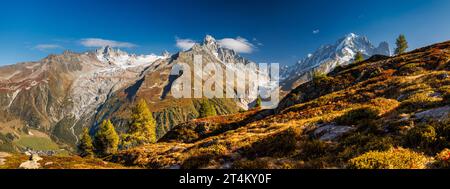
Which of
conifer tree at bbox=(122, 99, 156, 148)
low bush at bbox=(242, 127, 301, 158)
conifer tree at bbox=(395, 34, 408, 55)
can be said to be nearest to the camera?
low bush at bbox=(242, 127, 301, 158)

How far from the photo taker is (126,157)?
1357 inches

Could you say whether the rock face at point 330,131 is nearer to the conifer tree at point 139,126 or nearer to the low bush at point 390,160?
the low bush at point 390,160

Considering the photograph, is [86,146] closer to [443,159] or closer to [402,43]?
[443,159]

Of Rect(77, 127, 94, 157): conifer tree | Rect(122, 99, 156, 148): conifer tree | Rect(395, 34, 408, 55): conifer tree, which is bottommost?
Rect(77, 127, 94, 157): conifer tree

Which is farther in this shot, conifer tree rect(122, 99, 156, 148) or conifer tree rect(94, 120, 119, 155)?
conifer tree rect(94, 120, 119, 155)

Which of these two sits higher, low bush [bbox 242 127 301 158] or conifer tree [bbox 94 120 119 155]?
low bush [bbox 242 127 301 158]

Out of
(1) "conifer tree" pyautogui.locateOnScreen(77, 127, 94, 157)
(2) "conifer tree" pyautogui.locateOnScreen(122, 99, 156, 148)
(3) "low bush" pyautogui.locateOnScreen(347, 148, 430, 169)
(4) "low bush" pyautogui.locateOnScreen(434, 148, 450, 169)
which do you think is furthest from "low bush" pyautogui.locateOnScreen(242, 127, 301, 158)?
(1) "conifer tree" pyautogui.locateOnScreen(77, 127, 94, 157)

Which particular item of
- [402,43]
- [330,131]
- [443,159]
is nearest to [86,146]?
[330,131]

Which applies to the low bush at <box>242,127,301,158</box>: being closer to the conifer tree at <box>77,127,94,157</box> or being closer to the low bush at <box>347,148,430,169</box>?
the low bush at <box>347,148,430,169</box>

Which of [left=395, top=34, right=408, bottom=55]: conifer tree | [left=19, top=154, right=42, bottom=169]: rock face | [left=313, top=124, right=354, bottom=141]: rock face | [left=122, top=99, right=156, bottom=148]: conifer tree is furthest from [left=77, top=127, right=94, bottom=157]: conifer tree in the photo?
[left=395, top=34, right=408, bottom=55]: conifer tree

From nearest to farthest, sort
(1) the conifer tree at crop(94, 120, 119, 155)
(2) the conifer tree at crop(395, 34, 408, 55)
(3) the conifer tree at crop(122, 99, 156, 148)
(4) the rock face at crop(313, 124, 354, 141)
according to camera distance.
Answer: (4) the rock face at crop(313, 124, 354, 141)
(3) the conifer tree at crop(122, 99, 156, 148)
(1) the conifer tree at crop(94, 120, 119, 155)
(2) the conifer tree at crop(395, 34, 408, 55)

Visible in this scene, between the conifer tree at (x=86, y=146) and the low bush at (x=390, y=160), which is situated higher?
the low bush at (x=390, y=160)

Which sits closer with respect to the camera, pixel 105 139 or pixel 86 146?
pixel 105 139

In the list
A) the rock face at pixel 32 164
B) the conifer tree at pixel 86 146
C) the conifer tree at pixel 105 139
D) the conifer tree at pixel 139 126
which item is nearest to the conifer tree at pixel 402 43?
the conifer tree at pixel 139 126
